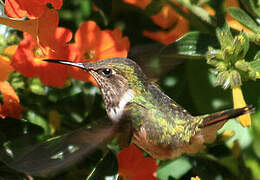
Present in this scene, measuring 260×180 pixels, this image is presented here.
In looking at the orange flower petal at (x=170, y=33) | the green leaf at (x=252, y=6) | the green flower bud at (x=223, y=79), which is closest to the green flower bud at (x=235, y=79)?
the green flower bud at (x=223, y=79)

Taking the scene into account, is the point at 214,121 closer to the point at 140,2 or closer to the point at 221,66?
the point at 221,66

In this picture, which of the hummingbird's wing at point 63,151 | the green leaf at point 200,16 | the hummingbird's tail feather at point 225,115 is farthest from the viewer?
the green leaf at point 200,16

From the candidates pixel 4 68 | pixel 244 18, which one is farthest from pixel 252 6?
pixel 4 68

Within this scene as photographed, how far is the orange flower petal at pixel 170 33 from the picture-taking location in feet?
6.81

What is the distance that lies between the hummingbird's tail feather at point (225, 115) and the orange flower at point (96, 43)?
0.44 meters

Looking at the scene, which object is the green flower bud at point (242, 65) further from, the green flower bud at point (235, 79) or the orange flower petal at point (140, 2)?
the orange flower petal at point (140, 2)

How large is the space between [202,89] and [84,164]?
64 centimetres

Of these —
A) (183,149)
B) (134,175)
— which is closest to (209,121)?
(183,149)

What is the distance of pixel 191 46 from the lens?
1678 mm

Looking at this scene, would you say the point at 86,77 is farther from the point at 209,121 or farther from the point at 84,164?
the point at 209,121

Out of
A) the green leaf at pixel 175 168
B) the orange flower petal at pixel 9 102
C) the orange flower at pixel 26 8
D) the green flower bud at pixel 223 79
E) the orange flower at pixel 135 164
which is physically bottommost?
the green leaf at pixel 175 168

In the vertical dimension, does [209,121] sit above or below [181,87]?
above

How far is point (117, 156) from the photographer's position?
1.68 metres

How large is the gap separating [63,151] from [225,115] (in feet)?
1.40
